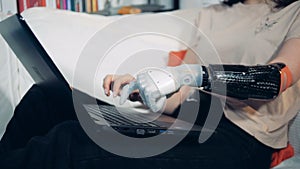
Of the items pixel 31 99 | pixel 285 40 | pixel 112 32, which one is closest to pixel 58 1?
pixel 112 32

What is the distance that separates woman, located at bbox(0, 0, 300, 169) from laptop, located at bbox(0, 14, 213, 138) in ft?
0.12

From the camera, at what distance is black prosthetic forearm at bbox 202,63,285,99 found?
72 cm

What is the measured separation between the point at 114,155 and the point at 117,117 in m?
0.15

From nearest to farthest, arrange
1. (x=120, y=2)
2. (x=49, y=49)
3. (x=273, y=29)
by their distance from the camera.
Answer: (x=273, y=29)
(x=49, y=49)
(x=120, y=2)

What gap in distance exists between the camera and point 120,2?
204 cm

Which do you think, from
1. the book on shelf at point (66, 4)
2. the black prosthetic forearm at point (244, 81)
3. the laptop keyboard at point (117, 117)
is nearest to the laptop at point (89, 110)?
the laptop keyboard at point (117, 117)

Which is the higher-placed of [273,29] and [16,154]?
[273,29]

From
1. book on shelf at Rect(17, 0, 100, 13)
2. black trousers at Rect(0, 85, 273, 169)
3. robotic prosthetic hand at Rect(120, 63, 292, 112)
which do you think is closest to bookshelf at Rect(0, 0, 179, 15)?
book on shelf at Rect(17, 0, 100, 13)

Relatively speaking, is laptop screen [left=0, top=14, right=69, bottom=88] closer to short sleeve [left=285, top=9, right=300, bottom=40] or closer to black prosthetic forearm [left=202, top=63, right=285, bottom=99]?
black prosthetic forearm [left=202, top=63, right=285, bottom=99]

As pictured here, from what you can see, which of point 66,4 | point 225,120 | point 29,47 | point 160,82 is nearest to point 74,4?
point 66,4

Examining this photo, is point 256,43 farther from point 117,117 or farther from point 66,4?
point 66,4

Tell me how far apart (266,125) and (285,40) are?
0.69ft

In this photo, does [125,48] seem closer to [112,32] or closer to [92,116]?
[112,32]

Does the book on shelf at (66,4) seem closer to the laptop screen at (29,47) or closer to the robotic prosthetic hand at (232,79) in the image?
the laptop screen at (29,47)
